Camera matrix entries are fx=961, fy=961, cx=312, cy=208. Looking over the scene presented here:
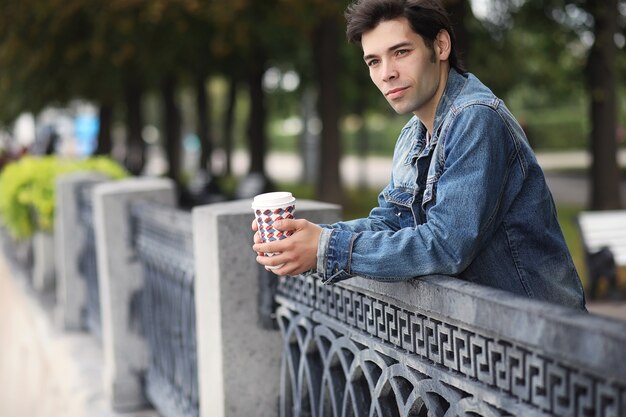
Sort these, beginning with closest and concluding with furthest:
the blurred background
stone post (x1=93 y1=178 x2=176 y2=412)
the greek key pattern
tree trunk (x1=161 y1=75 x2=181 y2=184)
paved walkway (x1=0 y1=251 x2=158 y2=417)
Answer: the greek key pattern < stone post (x1=93 y1=178 x2=176 y2=412) < paved walkway (x1=0 y1=251 x2=158 y2=417) < the blurred background < tree trunk (x1=161 y1=75 x2=181 y2=184)

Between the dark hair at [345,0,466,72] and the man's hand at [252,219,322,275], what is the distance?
62 cm

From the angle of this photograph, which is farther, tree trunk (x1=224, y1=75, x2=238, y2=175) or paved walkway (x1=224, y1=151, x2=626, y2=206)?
tree trunk (x1=224, y1=75, x2=238, y2=175)

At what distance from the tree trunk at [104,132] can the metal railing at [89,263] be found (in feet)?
67.2

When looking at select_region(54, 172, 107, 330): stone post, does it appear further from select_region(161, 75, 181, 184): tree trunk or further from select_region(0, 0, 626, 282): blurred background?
select_region(161, 75, 181, 184): tree trunk

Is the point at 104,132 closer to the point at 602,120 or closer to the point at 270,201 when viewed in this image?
the point at 602,120

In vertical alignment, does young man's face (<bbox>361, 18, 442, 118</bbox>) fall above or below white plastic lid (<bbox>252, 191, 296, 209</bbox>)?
above

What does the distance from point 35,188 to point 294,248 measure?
24.4 ft

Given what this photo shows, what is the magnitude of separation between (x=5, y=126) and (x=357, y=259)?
35.9m

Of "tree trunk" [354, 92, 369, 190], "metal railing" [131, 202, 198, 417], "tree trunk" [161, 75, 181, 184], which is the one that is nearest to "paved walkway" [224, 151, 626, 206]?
"tree trunk" [354, 92, 369, 190]

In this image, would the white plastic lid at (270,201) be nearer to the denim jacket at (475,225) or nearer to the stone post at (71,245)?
the denim jacket at (475,225)

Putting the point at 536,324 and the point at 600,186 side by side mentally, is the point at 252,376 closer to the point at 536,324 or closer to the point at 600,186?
the point at 536,324

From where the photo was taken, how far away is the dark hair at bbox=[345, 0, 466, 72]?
2740 millimetres

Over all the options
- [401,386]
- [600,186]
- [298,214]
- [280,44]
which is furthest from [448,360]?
[280,44]

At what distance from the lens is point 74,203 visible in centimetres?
820
